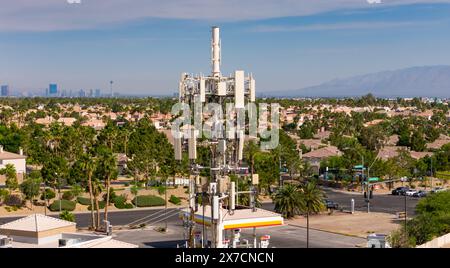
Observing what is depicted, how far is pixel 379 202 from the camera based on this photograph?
268 feet

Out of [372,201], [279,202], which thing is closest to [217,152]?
[279,202]

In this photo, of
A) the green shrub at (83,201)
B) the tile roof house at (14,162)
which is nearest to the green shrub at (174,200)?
the green shrub at (83,201)

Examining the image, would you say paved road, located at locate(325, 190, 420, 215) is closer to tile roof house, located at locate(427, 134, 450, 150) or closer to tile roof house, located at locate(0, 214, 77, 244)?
tile roof house, located at locate(0, 214, 77, 244)

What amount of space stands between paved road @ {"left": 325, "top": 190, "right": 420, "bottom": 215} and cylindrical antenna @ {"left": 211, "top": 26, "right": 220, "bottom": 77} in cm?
4588

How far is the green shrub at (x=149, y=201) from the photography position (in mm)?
78188

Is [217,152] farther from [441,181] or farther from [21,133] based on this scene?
[21,133]

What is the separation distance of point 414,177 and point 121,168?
4555 centimetres

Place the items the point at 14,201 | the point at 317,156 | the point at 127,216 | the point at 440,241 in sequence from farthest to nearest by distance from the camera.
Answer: the point at 317,156
the point at 14,201
the point at 127,216
the point at 440,241

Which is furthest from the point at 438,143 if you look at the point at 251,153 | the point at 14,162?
the point at 14,162

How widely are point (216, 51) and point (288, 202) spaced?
127 ft

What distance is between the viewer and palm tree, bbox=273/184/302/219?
223 feet

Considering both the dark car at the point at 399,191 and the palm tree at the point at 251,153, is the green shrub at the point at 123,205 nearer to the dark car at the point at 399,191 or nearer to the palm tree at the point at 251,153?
the palm tree at the point at 251,153

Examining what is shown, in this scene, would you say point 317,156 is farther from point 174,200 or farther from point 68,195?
point 68,195
